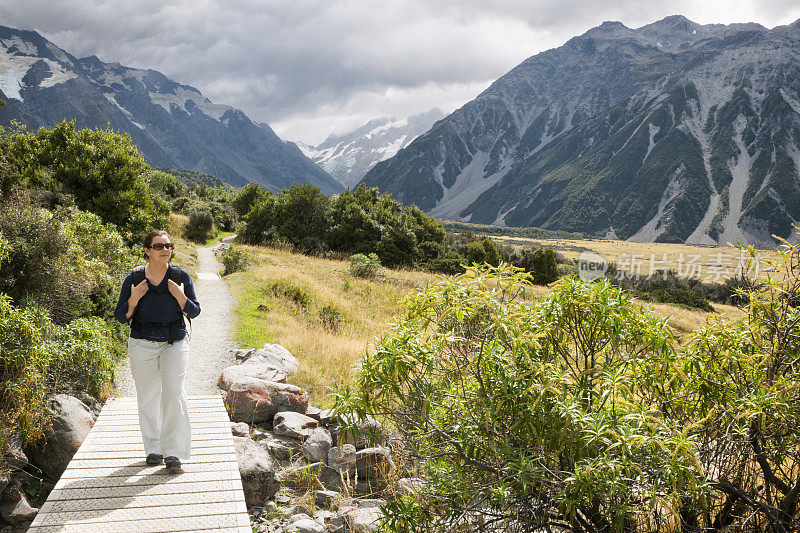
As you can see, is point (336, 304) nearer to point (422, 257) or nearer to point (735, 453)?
point (735, 453)

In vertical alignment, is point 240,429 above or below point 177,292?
below

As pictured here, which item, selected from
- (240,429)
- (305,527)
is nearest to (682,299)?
(240,429)

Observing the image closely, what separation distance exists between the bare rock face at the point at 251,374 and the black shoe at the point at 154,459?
3442mm

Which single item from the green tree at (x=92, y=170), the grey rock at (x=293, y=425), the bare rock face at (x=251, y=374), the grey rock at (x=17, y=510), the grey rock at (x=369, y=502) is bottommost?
the grey rock at (x=369, y=502)

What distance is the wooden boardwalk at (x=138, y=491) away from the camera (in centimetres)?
377

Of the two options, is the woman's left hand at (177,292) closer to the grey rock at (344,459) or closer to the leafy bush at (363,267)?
the grey rock at (344,459)

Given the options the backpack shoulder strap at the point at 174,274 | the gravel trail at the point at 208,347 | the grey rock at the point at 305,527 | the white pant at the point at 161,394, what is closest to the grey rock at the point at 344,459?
the grey rock at the point at 305,527

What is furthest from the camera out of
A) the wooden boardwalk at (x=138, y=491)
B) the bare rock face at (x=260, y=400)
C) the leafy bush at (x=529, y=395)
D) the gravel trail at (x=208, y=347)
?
the gravel trail at (x=208, y=347)

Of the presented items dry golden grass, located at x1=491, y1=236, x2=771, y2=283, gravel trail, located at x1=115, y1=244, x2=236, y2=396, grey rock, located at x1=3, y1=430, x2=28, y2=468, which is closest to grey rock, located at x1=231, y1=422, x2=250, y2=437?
gravel trail, located at x1=115, y1=244, x2=236, y2=396

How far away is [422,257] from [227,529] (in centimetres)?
3701

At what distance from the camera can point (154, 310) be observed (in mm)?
4520

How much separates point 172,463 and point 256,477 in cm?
119

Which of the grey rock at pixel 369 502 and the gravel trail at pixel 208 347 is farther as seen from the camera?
the gravel trail at pixel 208 347

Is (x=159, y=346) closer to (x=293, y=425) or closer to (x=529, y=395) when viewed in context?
(x=293, y=425)
